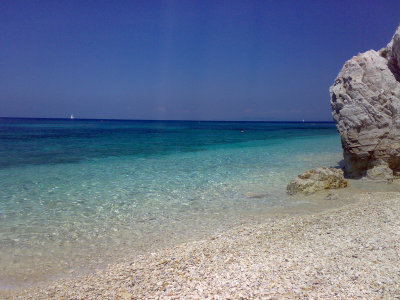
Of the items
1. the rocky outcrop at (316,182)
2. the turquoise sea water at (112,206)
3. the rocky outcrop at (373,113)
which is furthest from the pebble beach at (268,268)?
the rocky outcrop at (373,113)

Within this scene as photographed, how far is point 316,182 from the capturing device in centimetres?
935

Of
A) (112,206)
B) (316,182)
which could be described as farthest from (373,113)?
(112,206)

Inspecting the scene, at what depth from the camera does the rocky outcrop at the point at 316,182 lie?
9.16 m

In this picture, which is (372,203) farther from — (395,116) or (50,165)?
(50,165)

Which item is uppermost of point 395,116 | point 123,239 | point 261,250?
point 395,116

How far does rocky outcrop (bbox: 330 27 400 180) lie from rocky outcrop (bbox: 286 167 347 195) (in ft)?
4.01

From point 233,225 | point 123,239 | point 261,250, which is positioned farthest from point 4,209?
point 261,250

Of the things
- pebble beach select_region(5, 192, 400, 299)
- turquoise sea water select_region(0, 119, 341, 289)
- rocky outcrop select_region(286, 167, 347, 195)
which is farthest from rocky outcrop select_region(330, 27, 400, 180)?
pebble beach select_region(5, 192, 400, 299)

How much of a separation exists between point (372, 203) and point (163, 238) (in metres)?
4.87

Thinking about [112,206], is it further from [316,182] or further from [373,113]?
Result: [373,113]

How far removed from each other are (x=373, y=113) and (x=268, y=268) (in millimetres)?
7816

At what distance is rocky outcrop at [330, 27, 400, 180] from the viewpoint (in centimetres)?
977

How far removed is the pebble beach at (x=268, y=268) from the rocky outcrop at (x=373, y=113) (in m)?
4.68

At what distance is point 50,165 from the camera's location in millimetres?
14828
